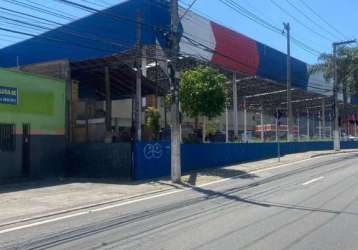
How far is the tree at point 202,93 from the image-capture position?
26953 millimetres

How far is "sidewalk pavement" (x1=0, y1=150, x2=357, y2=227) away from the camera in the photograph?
1432 centimetres

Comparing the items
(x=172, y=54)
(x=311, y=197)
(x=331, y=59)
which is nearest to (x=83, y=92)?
(x=172, y=54)

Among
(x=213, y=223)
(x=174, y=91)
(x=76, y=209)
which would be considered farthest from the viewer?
(x=174, y=91)

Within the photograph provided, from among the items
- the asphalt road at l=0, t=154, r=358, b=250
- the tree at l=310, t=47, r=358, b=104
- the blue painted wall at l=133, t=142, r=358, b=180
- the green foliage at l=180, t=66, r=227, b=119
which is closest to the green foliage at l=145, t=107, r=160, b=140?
the green foliage at l=180, t=66, r=227, b=119

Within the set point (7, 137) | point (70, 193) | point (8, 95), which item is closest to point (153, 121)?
point (7, 137)

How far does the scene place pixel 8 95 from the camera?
22.7 metres

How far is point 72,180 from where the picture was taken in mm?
23656

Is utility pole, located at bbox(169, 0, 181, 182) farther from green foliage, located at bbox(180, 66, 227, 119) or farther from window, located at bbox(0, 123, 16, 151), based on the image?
window, located at bbox(0, 123, 16, 151)

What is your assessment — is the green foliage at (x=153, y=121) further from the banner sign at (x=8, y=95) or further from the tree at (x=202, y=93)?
the banner sign at (x=8, y=95)

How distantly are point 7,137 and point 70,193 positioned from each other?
5.96 m

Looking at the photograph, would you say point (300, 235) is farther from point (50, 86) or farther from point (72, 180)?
point (50, 86)

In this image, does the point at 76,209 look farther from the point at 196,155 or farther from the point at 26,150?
the point at 196,155

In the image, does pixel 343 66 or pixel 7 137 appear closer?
pixel 7 137

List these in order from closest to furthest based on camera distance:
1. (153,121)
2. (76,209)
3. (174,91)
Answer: (76,209)
(174,91)
(153,121)
